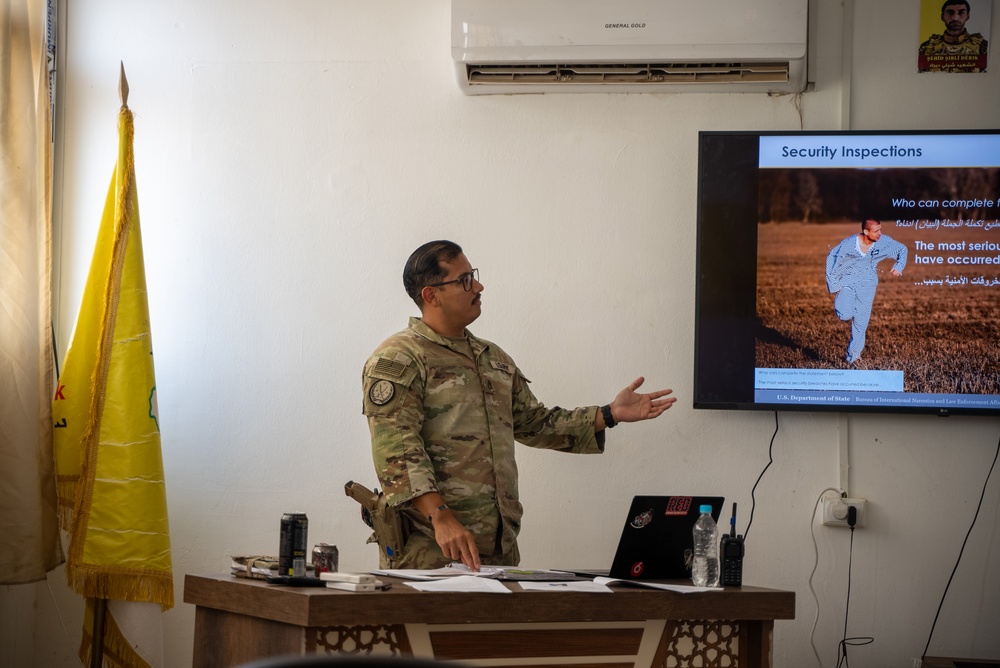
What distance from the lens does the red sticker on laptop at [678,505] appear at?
2406 millimetres

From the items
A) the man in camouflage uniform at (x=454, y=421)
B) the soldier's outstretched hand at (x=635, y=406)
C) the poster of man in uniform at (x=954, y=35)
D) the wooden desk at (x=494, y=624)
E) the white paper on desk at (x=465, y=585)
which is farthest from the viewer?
the poster of man in uniform at (x=954, y=35)

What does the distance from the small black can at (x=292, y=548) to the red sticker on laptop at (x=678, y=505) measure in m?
0.84

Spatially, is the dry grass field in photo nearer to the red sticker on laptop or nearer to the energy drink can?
the red sticker on laptop

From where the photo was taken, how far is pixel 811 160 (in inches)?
137

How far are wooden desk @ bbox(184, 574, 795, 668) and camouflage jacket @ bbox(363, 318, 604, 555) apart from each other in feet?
1.56

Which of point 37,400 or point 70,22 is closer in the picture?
point 37,400

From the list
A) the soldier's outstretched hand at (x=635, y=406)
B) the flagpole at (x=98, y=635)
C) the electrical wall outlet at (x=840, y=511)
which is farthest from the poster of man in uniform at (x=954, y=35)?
the flagpole at (x=98, y=635)

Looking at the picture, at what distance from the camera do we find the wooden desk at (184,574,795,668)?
2.03m

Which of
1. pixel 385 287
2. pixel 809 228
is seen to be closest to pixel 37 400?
pixel 385 287

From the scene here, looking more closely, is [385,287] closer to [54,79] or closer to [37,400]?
[37,400]

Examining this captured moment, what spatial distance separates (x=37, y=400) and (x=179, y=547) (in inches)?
29.9

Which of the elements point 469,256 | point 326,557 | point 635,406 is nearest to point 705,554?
point 635,406

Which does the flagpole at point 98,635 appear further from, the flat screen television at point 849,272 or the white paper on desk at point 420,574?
the flat screen television at point 849,272

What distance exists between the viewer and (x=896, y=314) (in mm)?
3439
